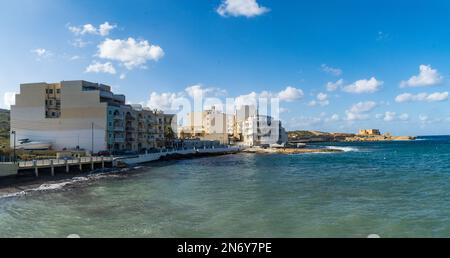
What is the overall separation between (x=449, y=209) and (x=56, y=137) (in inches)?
2583

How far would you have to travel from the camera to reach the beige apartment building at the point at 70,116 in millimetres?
65062

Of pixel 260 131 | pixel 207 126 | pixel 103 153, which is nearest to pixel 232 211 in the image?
pixel 103 153

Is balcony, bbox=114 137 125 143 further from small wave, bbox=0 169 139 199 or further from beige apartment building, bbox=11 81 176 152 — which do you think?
small wave, bbox=0 169 139 199

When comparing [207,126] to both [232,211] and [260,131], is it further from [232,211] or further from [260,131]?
[232,211]

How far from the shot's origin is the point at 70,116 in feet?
217

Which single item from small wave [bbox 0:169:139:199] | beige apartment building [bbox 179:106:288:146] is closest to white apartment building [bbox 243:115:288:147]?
beige apartment building [bbox 179:106:288:146]

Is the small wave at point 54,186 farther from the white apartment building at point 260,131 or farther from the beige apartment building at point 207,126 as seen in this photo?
the beige apartment building at point 207,126

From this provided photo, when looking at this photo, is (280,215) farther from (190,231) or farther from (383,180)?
(383,180)

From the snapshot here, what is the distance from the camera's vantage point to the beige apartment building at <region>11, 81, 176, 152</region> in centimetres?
6506
